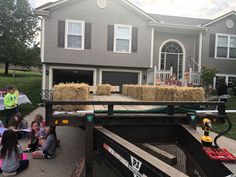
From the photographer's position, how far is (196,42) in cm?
1952

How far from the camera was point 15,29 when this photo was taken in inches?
1501

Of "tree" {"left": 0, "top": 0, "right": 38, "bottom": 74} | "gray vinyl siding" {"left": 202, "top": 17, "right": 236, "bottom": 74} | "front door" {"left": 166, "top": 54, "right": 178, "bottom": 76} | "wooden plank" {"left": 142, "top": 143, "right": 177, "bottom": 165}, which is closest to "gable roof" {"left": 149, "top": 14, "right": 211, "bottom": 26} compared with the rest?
"gray vinyl siding" {"left": 202, "top": 17, "right": 236, "bottom": 74}

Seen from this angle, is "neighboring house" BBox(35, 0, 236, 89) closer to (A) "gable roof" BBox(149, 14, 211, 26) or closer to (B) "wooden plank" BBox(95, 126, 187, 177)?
(A) "gable roof" BBox(149, 14, 211, 26)

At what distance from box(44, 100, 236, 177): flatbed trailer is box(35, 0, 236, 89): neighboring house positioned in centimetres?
1301

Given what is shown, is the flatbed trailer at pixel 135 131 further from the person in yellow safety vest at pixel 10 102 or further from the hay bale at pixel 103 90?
the hay bale at pixel 103 90

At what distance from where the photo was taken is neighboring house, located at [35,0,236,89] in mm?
16219

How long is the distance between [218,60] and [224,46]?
A: 1.10 m

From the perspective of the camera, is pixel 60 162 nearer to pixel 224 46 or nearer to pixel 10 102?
pixel 10 102

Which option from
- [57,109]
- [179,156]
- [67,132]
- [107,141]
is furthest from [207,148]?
[67,132]

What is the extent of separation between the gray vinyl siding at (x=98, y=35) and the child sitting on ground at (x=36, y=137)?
380 inches

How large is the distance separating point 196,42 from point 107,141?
58.6 feet

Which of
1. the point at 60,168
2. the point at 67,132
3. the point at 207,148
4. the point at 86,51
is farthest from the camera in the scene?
the point at 86,51

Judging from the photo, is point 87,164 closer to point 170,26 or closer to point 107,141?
point 107,141

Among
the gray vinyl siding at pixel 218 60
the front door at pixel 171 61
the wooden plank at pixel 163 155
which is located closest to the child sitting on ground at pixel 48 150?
the wooden plank at pixel 163 155
